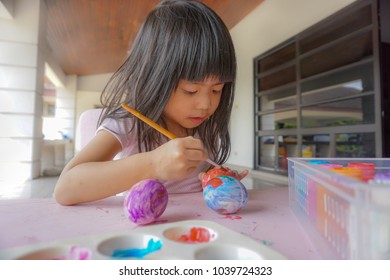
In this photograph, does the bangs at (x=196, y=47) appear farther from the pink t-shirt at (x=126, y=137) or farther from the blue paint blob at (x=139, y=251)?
the blue paint blob at (x=139, y=251)

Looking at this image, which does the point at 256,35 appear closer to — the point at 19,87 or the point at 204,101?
the point at 19,87

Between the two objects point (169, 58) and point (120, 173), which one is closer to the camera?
point (120, 173)

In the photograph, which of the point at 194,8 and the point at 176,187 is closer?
Answer: the point at 194,8

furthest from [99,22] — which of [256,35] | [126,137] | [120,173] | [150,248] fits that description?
[150,248]

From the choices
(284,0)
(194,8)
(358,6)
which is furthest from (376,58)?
(194,8)

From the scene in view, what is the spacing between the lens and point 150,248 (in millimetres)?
299

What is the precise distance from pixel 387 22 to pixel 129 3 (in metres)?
2.43

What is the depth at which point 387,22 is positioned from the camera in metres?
1.94

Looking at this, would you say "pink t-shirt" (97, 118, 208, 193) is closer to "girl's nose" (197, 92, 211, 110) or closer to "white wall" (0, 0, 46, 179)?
"girl's nose" (197, 92, 211, 110)

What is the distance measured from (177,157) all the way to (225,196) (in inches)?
4.0

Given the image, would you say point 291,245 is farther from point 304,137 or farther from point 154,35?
point 304,137

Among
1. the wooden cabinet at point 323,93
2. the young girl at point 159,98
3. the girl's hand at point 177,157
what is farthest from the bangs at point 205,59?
the wooden cabinet at point 323,93

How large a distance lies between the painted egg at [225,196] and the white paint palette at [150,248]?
0.11m
